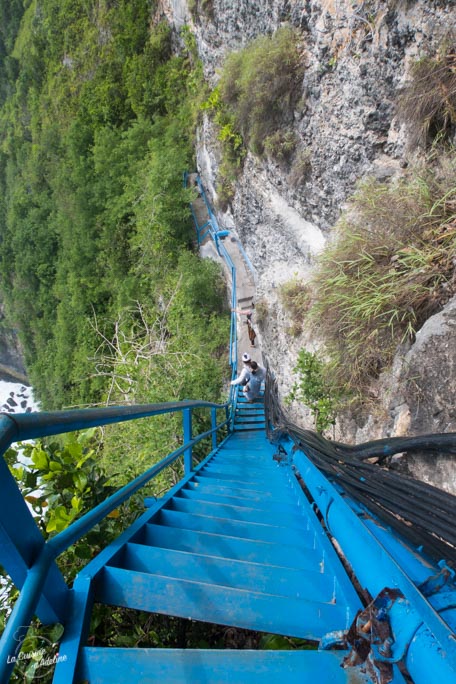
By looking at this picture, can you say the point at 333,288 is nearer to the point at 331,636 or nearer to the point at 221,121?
the point at 331,636

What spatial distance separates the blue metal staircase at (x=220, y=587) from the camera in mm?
960

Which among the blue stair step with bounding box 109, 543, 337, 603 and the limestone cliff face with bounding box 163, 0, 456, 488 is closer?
the blue stair step with bounding box 109, 543, 337, 603

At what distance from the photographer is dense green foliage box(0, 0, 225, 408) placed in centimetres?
995

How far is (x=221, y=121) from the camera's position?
23.9 feet

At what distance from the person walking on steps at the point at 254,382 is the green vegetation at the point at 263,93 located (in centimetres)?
368

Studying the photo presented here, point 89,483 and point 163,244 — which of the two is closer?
point 89,483

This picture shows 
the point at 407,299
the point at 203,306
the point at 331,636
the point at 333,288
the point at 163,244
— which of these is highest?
the point at 163,244

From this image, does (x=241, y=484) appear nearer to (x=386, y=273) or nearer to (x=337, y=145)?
(x=386, y=273)

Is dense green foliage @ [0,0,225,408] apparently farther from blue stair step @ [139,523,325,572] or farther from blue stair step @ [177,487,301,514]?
blue stair step @ [139,523,325,572]

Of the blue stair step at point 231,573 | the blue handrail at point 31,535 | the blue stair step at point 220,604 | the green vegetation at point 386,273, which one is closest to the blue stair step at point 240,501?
the blue stair step at point 231,573

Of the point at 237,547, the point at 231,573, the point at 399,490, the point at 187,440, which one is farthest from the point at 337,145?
the point at 231,573

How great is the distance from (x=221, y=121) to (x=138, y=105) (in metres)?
5.98

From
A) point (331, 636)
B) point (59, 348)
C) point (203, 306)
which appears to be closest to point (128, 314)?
point (203, 306)

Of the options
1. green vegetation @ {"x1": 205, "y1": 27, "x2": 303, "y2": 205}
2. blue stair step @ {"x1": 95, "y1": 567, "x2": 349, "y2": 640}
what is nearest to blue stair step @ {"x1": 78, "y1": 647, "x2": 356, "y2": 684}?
blue stair step @ {"x1": 95, "y1": 567, "x2": 349, "y2": 640}
